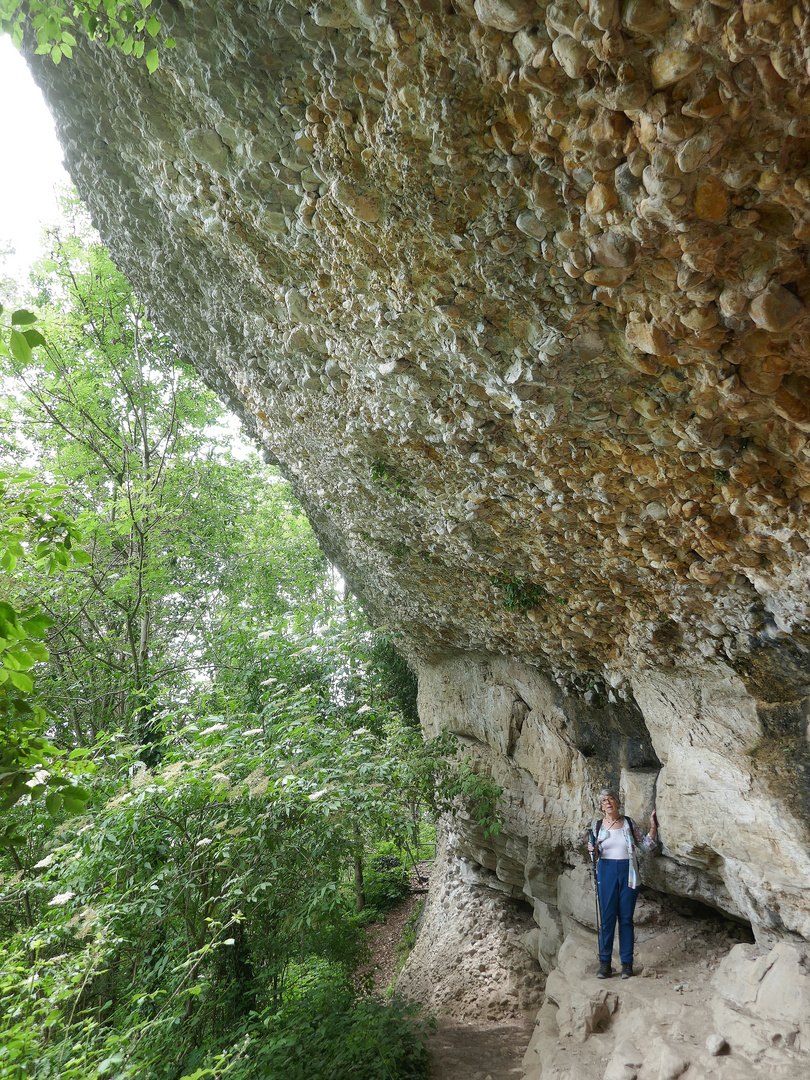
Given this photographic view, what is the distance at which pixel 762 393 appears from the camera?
259 centimetres

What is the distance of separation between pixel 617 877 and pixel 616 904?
24 centimetres

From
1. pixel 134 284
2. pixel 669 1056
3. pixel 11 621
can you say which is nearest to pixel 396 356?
pixel 11 621

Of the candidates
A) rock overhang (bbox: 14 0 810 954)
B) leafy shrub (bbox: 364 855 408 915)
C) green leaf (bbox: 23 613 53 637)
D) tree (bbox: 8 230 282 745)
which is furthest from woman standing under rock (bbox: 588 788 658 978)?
leafy shrub (bbox: 364 855 408 915)

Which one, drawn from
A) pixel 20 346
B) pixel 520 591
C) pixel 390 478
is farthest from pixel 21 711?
pixel 520 591

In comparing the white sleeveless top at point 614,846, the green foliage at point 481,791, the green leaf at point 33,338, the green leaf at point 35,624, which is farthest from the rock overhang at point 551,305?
the green leaf at point 35,624

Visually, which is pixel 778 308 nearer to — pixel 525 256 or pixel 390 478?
pixel 525 256

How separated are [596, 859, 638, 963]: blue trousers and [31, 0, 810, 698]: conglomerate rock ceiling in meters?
1.75

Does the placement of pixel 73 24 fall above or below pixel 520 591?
above

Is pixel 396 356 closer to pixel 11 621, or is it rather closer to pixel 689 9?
pixel 689 9

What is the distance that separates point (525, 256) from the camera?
2.75 m

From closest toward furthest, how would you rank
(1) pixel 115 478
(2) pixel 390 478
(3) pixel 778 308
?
(3) pixel 778 308, (2) pixel 390 478, (1) pixel 115 478

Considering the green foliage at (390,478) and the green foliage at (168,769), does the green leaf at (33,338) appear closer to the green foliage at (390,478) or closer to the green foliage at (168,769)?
the green foliage at (168,769)

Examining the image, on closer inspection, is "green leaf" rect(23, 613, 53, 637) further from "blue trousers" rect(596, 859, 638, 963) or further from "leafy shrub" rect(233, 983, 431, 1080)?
"blue trousers" rect(596, 859, 638, 963)

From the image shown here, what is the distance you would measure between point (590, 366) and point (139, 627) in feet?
30.5
